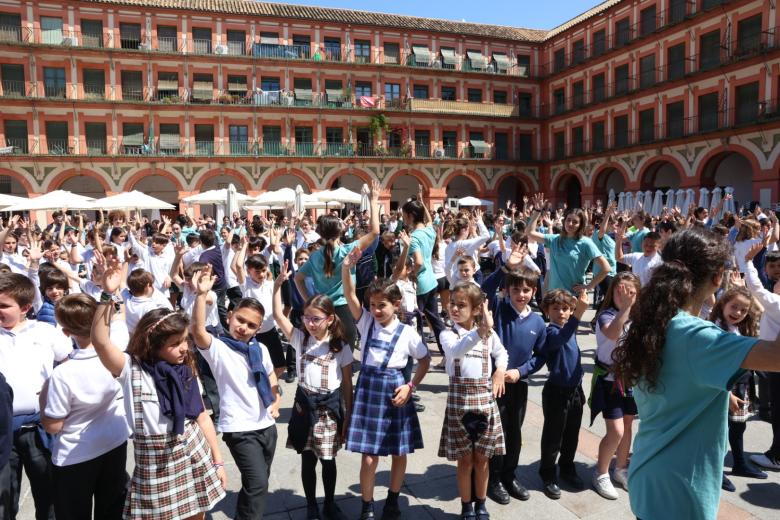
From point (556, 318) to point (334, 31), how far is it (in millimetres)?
32725

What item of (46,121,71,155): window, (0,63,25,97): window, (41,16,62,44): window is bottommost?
(46,121,71,155): window

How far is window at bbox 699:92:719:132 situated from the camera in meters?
24.8

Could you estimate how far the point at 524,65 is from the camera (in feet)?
120

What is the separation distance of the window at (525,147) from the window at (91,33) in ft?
86.0

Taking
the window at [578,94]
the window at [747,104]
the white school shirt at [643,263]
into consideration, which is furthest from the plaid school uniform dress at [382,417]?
the window at [578,94]

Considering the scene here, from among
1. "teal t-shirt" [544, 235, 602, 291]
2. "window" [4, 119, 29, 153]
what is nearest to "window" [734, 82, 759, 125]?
"teal t-shirt" [544, 235, 602, 291]

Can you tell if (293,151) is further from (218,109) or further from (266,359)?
(266,359)

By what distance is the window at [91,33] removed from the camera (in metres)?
28.7

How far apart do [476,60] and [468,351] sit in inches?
1374

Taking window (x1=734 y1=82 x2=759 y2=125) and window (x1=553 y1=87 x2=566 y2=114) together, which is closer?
window (x1=734 y1=82 x2=759 y2=125)

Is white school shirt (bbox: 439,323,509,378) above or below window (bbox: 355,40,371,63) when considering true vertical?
below

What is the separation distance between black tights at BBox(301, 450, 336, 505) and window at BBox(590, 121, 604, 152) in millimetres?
31834

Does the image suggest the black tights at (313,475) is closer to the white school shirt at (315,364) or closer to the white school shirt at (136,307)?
the white school shirt at (315,364)

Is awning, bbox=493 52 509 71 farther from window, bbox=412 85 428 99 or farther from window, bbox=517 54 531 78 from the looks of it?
window, bbox=412 85 428 99
